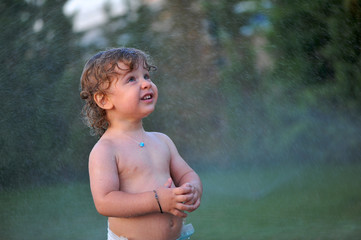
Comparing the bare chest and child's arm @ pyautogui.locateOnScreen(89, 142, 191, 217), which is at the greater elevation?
the bare chest

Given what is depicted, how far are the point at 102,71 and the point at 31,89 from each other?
316cm

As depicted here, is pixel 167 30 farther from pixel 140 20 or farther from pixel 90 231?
pixel 90 231

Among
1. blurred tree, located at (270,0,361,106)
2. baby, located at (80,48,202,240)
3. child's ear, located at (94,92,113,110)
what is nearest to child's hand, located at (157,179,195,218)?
baby, located at (80,48,202,240)

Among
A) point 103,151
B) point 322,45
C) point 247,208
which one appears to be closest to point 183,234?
point 103,151

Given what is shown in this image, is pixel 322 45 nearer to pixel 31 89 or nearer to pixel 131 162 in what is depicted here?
pixel 31 89

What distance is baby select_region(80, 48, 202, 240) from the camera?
4.07 feet

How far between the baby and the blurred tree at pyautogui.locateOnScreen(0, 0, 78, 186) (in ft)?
9.75

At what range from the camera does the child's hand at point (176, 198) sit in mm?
1208

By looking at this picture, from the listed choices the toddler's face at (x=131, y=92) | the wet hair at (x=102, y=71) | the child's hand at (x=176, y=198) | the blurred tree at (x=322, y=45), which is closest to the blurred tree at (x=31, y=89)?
the blurred tree at (x=322, y=45)

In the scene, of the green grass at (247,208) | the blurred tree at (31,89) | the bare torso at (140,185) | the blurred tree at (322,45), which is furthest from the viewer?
the blurred tree at (322,45)

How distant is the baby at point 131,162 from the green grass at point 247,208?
1443 mm

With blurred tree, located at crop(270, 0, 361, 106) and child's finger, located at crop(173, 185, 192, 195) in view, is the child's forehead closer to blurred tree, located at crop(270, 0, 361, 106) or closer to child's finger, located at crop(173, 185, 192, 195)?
child's finger, located at crop(173, 185, 192, 195)

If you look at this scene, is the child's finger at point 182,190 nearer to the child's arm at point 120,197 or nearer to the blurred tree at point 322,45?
the child's arm at point 120,197

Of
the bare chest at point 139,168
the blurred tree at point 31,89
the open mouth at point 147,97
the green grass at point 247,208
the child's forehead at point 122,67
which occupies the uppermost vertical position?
the blurred tree at point 31,89
